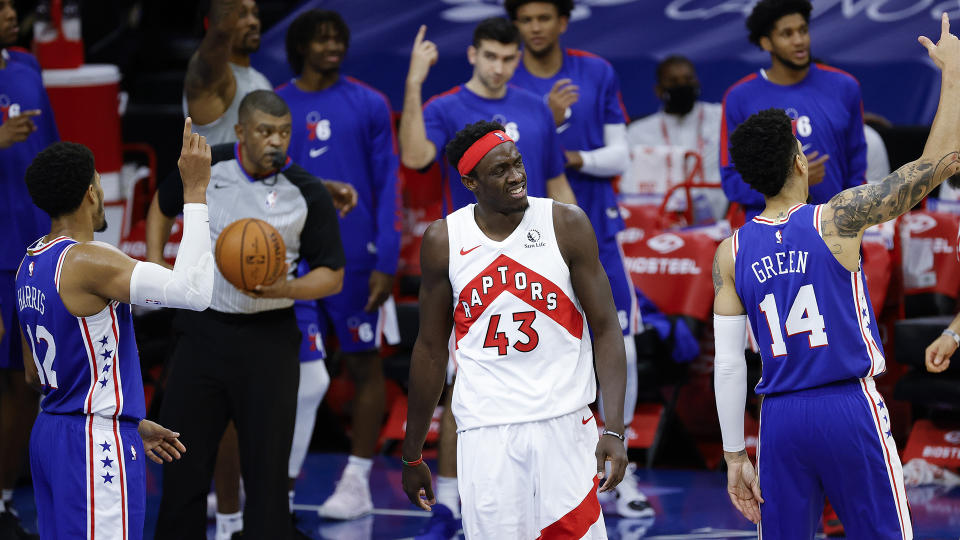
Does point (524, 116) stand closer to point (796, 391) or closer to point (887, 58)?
point (796, 391)

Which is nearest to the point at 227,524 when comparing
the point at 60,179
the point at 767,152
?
the point at 60,179

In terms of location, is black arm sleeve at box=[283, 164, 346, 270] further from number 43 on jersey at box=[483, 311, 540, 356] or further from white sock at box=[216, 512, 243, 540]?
number 43 on jersey at box=[483, 311, 540, 356]

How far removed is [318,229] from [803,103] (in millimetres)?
2615

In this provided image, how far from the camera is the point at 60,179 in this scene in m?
4.72

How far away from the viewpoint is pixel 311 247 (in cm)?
596

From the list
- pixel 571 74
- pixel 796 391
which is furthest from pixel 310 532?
pixel 796 391

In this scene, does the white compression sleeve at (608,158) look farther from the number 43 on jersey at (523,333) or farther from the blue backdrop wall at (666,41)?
the number 43 on jersey at (523,333)

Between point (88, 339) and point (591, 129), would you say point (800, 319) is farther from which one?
point (591, 129)

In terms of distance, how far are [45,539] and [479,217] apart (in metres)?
1.88

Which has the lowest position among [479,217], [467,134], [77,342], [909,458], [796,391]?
[909,458]

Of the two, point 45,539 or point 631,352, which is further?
point 631,352

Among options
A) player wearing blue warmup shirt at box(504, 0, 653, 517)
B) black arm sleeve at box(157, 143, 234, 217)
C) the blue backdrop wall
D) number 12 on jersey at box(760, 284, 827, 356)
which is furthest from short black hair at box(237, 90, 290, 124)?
the blue backdrop wall

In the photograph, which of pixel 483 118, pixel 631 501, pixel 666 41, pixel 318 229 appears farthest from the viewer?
pixel 666 41

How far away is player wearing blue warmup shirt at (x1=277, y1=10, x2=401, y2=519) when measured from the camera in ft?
23.7
